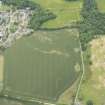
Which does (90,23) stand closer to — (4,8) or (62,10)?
(62,10)

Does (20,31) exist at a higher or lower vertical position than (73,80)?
higher

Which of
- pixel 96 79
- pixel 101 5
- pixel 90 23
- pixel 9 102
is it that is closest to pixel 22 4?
pixel 90 23

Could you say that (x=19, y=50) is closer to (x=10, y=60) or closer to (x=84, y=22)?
(x=10, y=60)

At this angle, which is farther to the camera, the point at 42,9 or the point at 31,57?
the point at 42,9

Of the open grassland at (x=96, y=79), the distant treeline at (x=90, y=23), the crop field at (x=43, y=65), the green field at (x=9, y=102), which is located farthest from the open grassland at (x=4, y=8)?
the green field at (x=9, y=102)

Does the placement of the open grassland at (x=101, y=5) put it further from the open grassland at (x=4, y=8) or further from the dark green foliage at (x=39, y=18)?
the open grassland at (x=4, y=8)

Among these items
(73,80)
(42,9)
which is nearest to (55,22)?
(42,9)
